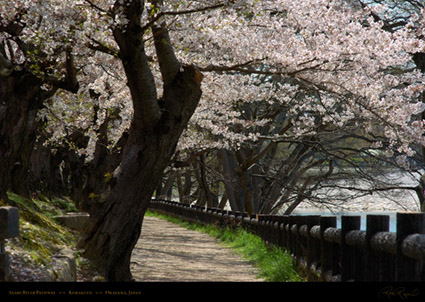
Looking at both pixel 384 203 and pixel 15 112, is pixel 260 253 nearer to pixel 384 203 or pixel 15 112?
pixel 15 112

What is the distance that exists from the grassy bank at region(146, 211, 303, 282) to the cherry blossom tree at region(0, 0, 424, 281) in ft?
8.39

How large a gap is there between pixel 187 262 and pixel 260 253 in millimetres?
1606

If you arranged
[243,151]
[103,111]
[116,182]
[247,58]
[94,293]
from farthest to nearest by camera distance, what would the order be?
[243,151]
[103,111]
[247,58]
[116,182]
[94,293]

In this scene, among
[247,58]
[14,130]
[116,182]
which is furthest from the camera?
[247,58]

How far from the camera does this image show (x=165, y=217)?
109 ft

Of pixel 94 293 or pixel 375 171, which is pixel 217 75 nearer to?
pixel 375 171

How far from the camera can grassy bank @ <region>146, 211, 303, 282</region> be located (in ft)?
31.5

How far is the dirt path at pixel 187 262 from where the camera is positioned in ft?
34.5

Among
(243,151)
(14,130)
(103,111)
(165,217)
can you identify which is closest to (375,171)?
(243,151)

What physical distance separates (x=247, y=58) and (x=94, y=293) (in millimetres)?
8387
